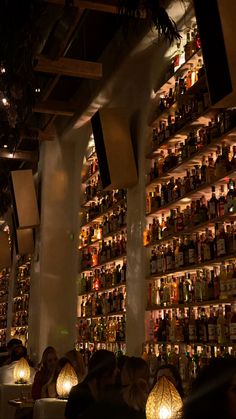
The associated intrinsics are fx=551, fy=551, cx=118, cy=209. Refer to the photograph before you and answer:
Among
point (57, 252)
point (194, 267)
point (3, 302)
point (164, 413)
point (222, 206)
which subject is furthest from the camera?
point (3, 302)

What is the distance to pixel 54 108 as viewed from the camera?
752cm

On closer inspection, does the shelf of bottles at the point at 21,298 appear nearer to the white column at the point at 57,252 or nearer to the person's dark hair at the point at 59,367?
the white column at the point at 57,252

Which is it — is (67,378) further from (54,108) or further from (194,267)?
(54,108)

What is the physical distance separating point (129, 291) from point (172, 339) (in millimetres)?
1169

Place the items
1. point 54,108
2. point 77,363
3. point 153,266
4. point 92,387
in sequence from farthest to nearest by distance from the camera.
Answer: point 54,108 → point 153,266 → point 77,363 → point 92,387

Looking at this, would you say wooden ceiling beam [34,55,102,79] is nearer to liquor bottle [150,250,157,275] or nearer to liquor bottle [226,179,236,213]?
liquor bottle [150,250,157,275]

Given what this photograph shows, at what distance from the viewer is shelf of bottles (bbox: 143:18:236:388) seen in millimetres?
4465

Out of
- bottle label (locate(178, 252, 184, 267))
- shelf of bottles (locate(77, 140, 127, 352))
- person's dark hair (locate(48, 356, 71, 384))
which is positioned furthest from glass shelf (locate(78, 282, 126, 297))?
person's dark hair (locate(48, 356, 71, 384))

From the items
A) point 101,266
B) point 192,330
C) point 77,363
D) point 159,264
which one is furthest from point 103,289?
point 192,330

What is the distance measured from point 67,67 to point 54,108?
1.57 meters

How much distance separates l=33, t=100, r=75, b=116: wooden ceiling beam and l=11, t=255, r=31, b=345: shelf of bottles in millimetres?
4098

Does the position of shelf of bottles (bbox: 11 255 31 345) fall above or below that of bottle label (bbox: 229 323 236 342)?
above

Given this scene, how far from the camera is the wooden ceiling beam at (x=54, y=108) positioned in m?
7.35

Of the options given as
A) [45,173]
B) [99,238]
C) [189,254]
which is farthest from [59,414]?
[45,173]
